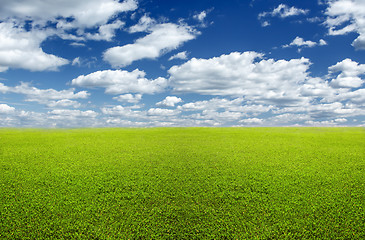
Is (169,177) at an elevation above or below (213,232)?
above

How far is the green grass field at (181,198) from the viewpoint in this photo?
8.07 meters

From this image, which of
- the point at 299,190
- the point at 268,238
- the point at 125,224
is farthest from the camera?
the point at 299,190

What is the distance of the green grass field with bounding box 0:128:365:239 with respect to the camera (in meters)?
8.07

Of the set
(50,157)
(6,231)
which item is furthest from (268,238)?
(50,157)

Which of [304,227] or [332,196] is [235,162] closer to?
[332,196]

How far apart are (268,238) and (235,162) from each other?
799 centimetres

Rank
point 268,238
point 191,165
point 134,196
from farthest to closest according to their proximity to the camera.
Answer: point 191,165, point 134,196, point 268,238

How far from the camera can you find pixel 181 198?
10148 millimetres

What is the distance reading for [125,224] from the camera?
27.4 feet

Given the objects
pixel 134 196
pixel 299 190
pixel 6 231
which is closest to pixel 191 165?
pixel 134 196

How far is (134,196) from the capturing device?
10.4 meters

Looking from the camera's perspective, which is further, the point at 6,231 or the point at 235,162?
the point at 235,162

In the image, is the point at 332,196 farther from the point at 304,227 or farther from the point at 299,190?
the point at 304,227

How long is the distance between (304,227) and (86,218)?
298 inches
